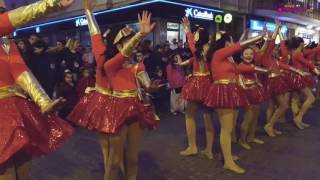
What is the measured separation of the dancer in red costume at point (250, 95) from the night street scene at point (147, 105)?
0.02 m

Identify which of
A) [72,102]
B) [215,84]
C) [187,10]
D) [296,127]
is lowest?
[296,127]

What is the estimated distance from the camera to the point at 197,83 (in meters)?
6.15

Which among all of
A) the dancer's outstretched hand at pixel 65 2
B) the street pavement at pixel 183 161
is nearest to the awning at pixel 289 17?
the street pavement at pixel 183 161

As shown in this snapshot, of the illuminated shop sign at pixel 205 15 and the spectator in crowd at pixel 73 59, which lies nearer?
the spectator in crowd at pixel 73 59

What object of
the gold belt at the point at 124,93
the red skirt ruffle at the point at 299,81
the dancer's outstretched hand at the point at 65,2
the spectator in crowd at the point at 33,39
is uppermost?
the dancer's outstretched hand at the point at 65,2

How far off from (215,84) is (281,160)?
5.35ft

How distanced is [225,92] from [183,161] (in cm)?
127

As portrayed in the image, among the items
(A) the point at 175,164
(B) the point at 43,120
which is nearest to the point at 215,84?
(A) the point at 175,164

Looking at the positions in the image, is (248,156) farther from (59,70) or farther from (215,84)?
(59,70)

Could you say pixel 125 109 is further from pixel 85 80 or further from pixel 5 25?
pixel 85 80

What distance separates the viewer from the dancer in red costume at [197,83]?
6.09 meters

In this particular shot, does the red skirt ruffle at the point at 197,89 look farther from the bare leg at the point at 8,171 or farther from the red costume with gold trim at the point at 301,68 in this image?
the bare leg at the point at 8,171

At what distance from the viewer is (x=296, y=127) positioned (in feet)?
29.0

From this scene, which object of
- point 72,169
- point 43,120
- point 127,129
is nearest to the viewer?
point 43,120
